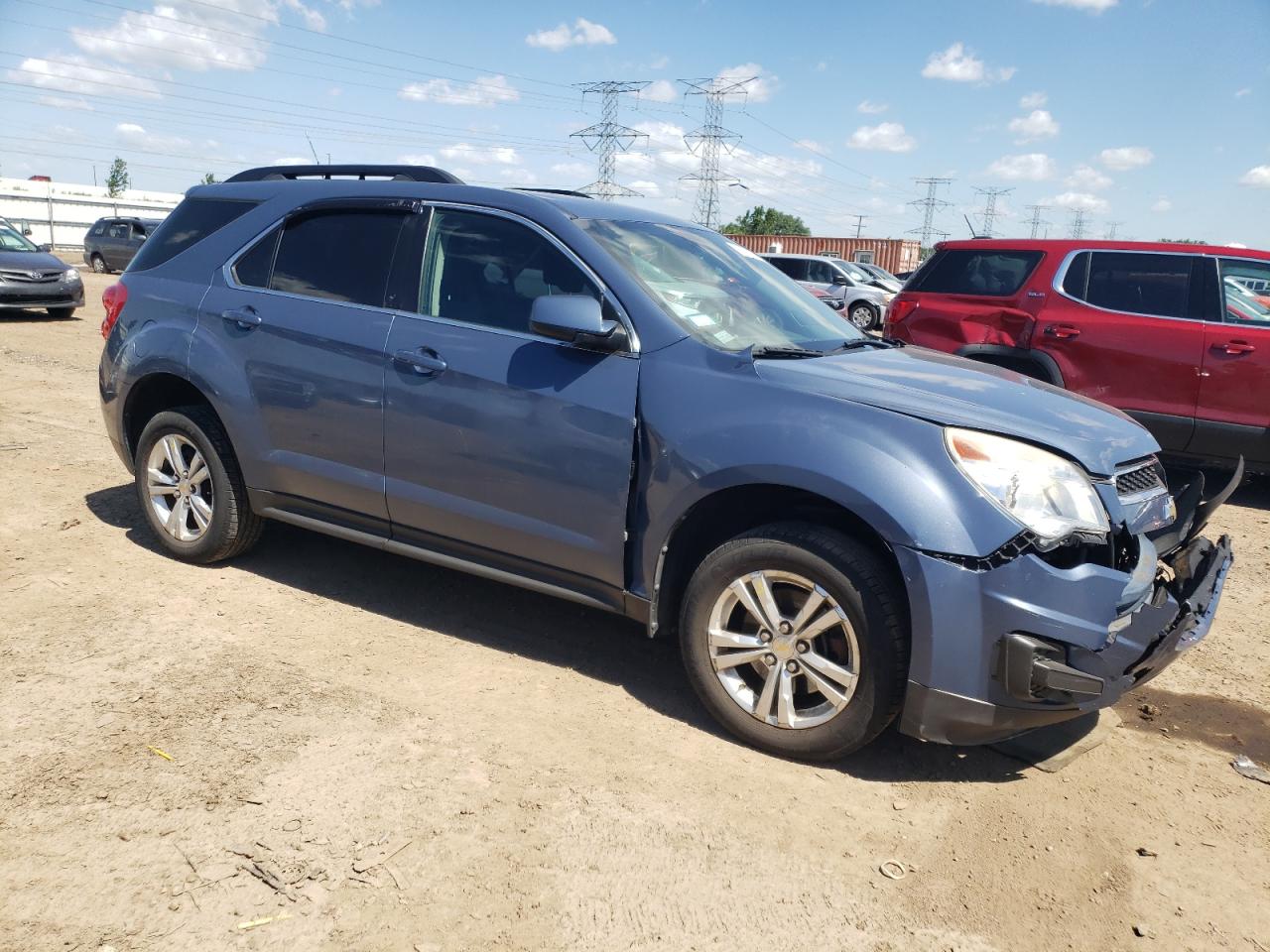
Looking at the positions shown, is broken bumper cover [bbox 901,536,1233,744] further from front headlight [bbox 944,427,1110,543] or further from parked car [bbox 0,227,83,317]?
parked car [bbox 0,227,83,317]

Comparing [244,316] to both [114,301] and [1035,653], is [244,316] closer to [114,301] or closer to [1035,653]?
[114,301]

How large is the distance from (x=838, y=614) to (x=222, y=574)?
10.5 ft

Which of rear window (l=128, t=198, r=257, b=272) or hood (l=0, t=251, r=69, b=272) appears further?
hood (l=0, t=251, r=69, b=272)

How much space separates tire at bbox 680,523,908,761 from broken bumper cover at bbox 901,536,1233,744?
0.11 meters

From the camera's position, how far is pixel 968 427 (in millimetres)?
3053

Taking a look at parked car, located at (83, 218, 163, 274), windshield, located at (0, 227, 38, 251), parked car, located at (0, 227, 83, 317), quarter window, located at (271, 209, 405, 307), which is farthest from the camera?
parked car, located at (83, 218, 163, 274)

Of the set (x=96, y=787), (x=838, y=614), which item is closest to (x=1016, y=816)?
(x=838, y=614)

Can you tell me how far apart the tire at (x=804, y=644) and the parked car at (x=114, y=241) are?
92.0ft

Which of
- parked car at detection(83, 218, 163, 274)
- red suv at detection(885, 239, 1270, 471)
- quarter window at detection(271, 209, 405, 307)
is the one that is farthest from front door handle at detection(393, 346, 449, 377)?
parked car at detection(83, 218, 163, 274)

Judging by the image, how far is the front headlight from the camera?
2.95m

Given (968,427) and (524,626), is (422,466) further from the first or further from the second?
(968,427)

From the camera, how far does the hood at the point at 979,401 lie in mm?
3123

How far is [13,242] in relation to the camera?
1581 cm

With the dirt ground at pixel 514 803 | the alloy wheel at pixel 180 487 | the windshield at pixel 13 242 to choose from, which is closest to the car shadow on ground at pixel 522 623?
the dirt ground at pixel 514 803
